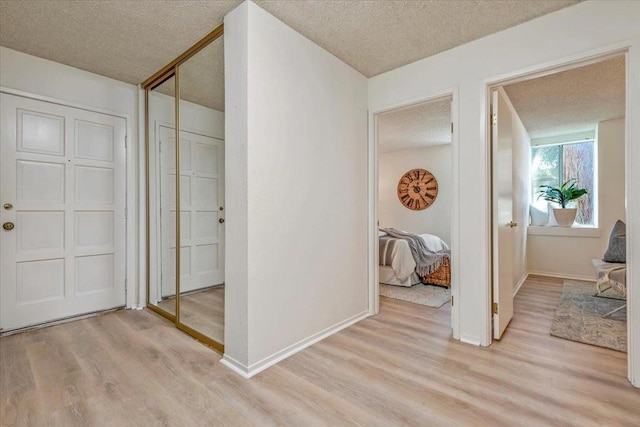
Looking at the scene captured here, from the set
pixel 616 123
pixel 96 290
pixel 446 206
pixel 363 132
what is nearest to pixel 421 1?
pixel 363 132

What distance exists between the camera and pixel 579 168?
497 centimetres

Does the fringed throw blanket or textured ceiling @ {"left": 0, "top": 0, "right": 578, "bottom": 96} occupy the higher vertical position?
textured ceiling @ {"left": 0, "top": 0, "right": 578, "bottom": 96}

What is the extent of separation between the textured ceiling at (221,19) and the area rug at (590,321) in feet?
8.08

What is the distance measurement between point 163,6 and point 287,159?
50.6 inches

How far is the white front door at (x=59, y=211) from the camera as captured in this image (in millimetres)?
2580

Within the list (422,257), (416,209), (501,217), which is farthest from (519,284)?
(416,209)

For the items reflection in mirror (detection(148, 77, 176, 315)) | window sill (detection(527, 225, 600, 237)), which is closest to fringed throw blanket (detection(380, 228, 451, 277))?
window sill (detection(527, 225, 600, 237))

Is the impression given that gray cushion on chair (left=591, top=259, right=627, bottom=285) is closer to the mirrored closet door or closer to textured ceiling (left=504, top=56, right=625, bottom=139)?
textured ceiling (left=504, top=56, right=625, bottom=139)

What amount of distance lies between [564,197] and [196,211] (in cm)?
Answer: 552

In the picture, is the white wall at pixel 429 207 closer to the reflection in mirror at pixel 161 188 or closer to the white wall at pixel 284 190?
the white wall at pixel 284 190

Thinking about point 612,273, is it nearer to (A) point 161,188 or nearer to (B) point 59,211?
(A) point 161,188

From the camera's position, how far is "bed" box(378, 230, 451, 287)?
13.2ft

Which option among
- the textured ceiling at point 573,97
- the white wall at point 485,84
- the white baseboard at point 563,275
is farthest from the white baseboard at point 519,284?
the textured ceiling at point 573,97

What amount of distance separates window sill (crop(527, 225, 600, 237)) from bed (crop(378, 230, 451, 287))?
1881mm
